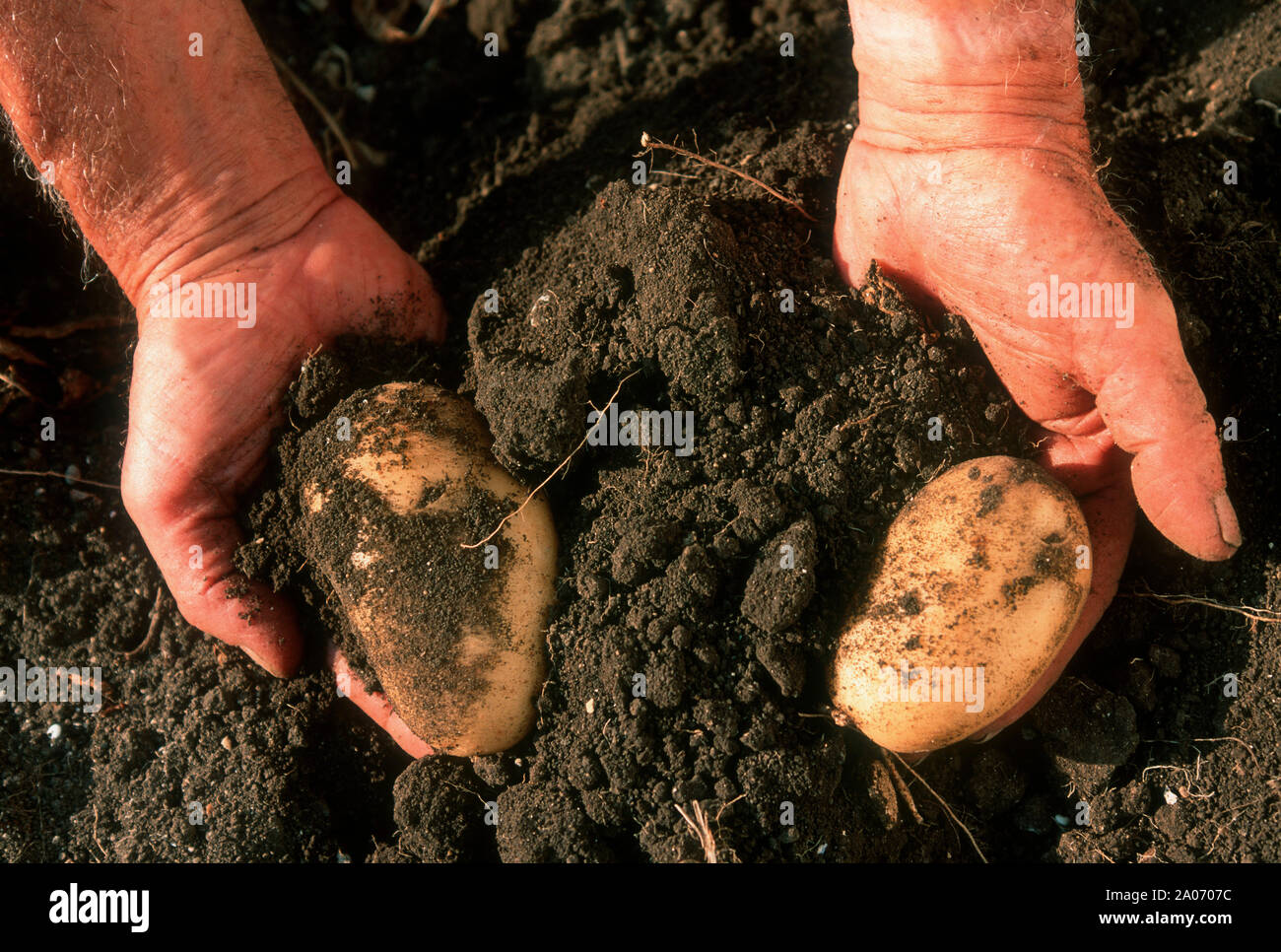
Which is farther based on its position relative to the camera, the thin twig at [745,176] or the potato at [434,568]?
the thin twig at [745,176]

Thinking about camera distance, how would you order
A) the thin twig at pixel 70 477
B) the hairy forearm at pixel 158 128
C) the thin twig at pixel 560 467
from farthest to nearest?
the thin twig at pixel 70 477
the hairy forearm at pixel 158 128
the thin twig at pixel 560 467

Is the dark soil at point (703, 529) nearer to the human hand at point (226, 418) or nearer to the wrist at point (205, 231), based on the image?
the human hand at point (226, 418)

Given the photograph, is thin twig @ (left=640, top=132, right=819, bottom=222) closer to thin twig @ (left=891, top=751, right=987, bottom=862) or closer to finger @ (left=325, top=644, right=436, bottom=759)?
thin twig @ (left=891, top=751, right=987, bottom=862)

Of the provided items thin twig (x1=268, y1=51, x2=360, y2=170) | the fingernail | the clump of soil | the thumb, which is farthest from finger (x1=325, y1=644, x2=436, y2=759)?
the fingernail

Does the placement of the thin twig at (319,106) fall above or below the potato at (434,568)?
above

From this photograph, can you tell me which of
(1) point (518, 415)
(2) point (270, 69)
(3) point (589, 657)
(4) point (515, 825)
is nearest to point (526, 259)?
(1) point (518, 415)

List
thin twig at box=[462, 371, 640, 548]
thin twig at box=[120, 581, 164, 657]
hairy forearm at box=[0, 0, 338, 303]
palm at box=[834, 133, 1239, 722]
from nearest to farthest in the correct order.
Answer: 1. palm at box=[834, 133, 1239, 722]
2. thin twig at box=[462, 371, 640, 548]
3. hairy forearm at box=[0, 0, 338, 303]
4. thin twig at box=[120, 581, 164, 657]

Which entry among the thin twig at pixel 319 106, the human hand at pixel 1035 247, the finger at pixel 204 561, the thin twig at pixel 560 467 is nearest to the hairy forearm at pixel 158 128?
the thin twig at pixel 319 106
